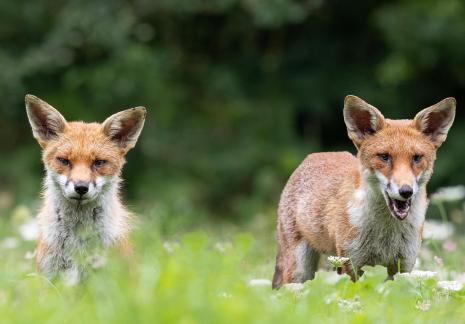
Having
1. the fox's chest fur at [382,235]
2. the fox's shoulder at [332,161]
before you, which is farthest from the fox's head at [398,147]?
the fox's shoulder at [332,161]

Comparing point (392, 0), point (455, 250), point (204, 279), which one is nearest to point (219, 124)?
point (392, 0)

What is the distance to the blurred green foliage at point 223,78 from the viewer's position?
14.0 m

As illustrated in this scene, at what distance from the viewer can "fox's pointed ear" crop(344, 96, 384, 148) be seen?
6.71m

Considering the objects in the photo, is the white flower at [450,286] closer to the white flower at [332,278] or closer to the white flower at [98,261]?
the white flower at [332,278]

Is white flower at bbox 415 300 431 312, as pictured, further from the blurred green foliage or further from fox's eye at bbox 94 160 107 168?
the blurred green foliage

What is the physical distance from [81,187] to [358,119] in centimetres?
216

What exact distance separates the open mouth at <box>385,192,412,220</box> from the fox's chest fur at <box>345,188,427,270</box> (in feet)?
0.65

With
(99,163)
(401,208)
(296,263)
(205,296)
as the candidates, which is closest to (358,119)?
(401,208)

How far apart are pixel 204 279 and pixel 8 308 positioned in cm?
95

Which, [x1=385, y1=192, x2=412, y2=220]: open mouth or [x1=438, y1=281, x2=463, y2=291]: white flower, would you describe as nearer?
[x1=438, y1=281, x2=463, y2=291]: white flower

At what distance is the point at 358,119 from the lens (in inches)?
267

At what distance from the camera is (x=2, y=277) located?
5.05 m

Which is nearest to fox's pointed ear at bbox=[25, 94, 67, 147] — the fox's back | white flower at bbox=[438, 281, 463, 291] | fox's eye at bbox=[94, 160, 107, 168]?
fox's eye at bbox=[94, 160, 107, 168]

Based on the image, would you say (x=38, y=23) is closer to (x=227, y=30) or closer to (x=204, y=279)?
(x=227, y=30)
